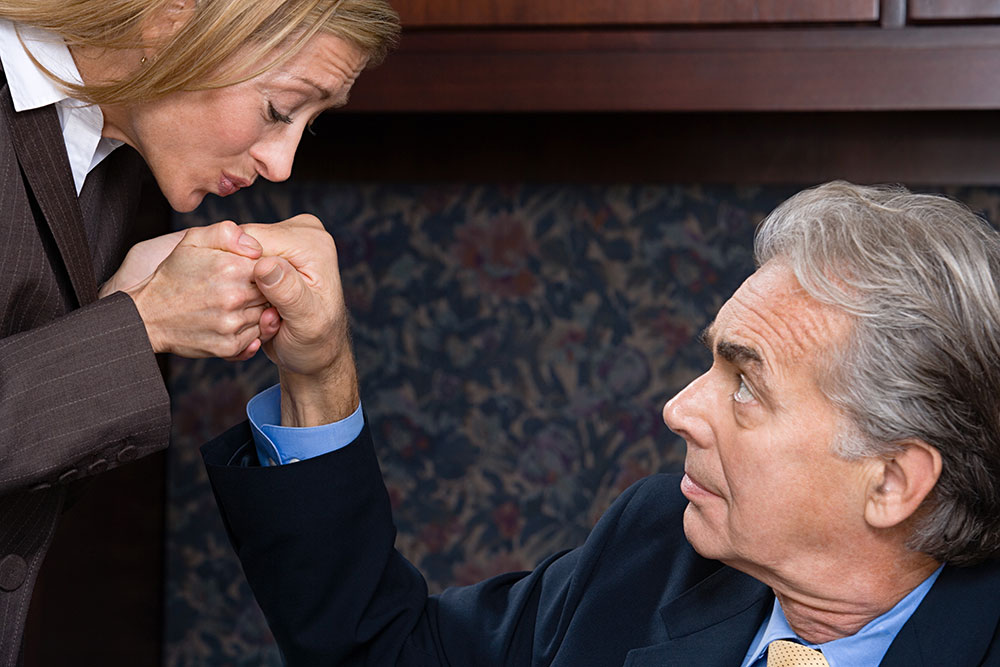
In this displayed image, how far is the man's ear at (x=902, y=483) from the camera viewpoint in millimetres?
1133

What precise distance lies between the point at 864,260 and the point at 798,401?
0.51 feet

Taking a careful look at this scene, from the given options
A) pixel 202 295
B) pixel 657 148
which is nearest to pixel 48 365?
pixel 202 295

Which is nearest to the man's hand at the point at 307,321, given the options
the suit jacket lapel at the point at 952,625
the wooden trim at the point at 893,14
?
the suit jacket lapel at the point at 952,625

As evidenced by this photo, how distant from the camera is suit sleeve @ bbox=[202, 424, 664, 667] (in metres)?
1.35

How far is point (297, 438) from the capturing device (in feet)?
4.61

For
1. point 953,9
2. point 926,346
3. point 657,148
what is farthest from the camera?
point 657,148

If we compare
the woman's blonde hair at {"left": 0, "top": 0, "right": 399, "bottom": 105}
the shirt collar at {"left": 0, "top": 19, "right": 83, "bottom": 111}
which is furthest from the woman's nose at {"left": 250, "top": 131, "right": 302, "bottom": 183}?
the shirt collar at {"left": 0, "top": 19, "right": 83, "bottom": 111}

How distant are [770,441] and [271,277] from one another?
568mm

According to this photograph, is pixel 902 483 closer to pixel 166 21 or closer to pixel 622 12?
pixel 166 21

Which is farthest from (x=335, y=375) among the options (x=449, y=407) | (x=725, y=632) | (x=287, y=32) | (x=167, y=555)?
(x=167, y=555)

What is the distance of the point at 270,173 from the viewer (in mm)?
1405

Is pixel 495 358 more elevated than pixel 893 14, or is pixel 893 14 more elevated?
pixel 893 14

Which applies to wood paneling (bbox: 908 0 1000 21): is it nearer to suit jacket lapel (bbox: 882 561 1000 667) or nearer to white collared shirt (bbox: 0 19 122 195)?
suit jacket lapel (bbox: 882 561 1000 667)

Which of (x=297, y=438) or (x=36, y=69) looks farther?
(x=297, y=438)
